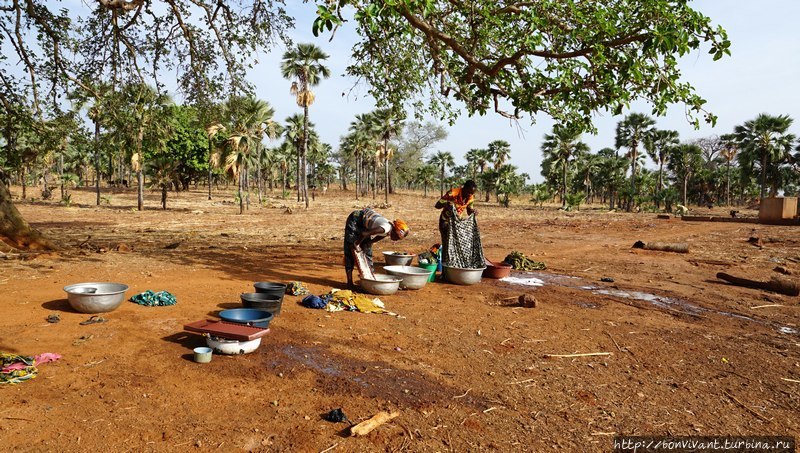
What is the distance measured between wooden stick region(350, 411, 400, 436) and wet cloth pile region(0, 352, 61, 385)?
266cm

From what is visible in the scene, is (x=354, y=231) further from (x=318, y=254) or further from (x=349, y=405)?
(x=318, y=254)

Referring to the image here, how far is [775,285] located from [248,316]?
8.79 m

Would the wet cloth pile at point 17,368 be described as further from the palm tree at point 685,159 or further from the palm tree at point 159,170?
the palm tree at point 685,159

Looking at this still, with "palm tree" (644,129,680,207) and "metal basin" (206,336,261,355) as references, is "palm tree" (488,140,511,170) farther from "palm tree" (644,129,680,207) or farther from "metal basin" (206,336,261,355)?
"metal basin" (206,336,261,355)

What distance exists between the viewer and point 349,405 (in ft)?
11.7

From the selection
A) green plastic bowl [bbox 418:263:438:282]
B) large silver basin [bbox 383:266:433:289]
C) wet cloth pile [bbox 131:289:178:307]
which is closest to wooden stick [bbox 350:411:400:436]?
wet cloth pile [bbox 131:289:178:307]

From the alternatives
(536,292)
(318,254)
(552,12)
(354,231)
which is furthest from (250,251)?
(552,12)

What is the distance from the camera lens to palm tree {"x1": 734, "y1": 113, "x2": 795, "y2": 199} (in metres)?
40.4

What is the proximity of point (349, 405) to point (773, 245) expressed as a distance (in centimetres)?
1735

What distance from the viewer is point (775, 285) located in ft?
27.0

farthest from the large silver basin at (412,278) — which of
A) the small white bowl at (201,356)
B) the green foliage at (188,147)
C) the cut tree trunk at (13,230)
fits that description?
the green foliage at (188,147)

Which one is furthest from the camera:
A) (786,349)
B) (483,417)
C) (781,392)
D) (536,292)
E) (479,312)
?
(536,292)

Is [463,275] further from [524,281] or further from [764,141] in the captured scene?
[764,141]

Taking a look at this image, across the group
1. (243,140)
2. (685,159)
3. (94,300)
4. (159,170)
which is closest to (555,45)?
(94,300)
